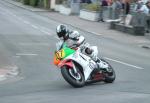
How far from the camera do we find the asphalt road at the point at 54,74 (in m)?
11.8

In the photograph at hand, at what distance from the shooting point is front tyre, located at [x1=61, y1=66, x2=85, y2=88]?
13.2 metres

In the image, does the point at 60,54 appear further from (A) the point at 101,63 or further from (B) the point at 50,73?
(B) the point at 50,73

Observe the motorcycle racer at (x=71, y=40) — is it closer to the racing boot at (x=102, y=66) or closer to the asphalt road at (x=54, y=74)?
the racing boot at (x=102, y=66)

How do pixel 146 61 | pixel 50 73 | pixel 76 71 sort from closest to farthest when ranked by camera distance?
pixel 76 71 → pixel 50 73 → pixel 146 61

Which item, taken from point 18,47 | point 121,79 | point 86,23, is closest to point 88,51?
point 121,79

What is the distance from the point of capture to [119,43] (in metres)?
27.0

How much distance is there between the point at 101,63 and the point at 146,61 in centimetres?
571

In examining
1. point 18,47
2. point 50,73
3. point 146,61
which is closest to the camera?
point 50,73

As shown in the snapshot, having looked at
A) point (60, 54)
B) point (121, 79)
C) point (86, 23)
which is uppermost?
point (60, 54)

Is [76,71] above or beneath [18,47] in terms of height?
above

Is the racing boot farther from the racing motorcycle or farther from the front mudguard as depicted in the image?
the front mudguard

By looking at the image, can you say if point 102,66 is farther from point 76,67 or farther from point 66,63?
point 66,63

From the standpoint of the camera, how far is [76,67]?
13508mm

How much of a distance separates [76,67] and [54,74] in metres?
2.85
